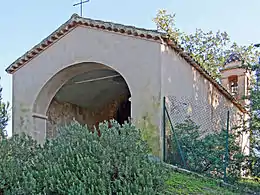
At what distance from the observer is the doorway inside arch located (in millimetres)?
13555

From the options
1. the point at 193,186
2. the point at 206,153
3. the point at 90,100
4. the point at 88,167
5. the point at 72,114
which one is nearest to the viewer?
the point at 88,167

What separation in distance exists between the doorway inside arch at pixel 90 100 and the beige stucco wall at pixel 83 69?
90 centimetres

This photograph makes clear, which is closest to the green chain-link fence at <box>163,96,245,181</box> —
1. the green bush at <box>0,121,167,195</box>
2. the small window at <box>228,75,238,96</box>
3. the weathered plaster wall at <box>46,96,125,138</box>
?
the green bush at <box>0,121,167,195</box>

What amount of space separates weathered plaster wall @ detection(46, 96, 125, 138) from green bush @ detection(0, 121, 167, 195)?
7.59 meters

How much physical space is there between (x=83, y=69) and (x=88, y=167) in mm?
7648

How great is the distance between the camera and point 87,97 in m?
15.4

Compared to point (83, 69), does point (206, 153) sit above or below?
below

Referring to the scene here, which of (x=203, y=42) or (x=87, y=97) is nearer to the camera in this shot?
(x=87, y=97)

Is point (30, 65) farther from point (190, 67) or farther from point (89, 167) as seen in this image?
point (89, 167)

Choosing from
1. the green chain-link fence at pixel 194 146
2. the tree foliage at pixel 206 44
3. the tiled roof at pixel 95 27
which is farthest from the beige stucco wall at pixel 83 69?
the tree foliage at pixel 206 44

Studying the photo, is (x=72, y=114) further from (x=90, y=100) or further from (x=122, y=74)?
(x=122, y=74)

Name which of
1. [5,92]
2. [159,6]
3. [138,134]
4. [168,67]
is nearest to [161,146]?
[168,67]

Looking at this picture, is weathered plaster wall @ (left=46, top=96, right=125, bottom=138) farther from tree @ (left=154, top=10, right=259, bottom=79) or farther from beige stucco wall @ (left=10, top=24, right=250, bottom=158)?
tree @ (left=154, top=10, right=259, bottom=79)

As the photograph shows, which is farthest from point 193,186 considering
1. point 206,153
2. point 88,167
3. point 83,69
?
point 83,69
